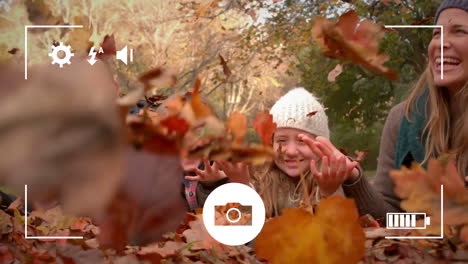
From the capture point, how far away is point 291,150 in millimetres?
712

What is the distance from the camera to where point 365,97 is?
3.14 feet

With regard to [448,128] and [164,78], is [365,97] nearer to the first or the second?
[448,128]

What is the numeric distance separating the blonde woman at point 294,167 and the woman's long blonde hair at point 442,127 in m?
0.10

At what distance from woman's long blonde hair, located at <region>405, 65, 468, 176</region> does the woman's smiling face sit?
0.06ft

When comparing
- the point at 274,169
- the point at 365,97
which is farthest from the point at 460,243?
the point at 365,97

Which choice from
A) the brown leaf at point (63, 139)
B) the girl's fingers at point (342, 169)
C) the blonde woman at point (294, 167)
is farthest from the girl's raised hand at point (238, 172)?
the brown leaf at point (63, 139)

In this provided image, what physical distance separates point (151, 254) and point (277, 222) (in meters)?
0.10

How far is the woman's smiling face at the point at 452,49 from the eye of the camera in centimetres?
56

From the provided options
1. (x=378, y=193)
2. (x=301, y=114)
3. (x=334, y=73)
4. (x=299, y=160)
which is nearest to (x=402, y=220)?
(x=378, y=193)

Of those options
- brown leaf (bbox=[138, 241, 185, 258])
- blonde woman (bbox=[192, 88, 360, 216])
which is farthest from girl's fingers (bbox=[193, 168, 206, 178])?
brown leaf (bbox=[138, 241, 185, 258])

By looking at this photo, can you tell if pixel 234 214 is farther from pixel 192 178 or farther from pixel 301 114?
pixel 301 114

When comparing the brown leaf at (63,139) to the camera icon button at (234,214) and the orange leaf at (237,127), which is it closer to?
the orange leaf at (237,127)

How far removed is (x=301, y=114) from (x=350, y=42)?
1.57 ft

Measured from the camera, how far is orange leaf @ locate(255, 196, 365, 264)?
1.00 ft
